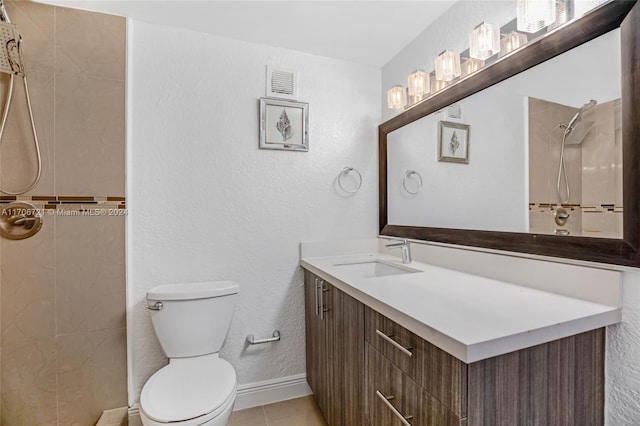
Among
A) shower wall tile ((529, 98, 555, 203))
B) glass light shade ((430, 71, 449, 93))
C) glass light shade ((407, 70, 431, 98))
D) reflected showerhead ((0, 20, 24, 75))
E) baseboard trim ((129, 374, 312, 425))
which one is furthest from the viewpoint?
baseboard trim ((129, 374, 312, 425))

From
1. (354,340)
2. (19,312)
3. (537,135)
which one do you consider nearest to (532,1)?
(537,135)

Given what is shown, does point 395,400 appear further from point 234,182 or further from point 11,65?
point 11,65

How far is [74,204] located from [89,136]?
38 centimetres

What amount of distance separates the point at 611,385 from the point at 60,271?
2.41m

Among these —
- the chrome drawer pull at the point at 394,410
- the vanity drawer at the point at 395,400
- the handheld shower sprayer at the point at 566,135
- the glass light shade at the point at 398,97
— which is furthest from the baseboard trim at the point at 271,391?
the glass light shade at the point at 398,97

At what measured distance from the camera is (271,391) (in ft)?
6.17

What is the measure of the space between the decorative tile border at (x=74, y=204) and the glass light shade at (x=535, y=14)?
6.78 ft

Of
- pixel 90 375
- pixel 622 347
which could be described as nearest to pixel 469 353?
pixel 622 347

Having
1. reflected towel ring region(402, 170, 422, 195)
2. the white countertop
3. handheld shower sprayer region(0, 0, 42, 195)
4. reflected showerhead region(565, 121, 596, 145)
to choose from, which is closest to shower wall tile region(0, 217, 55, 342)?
handheld shower sprayer region(0, 0, 42, 195)

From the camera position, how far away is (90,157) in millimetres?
1580

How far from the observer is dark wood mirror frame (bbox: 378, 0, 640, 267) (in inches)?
34.5

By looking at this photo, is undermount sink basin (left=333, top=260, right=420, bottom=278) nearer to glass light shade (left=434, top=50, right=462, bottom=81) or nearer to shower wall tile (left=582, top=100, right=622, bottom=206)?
shower wall tile (left=582, top=100, right=622, bottom=206)

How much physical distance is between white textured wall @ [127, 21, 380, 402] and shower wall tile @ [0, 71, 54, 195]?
0.37 m

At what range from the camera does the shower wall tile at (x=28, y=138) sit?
4.85 ft
